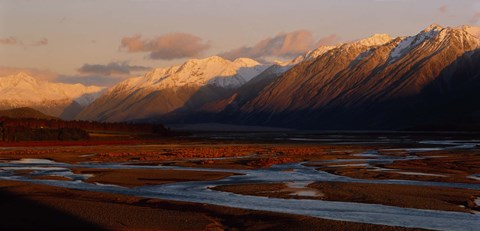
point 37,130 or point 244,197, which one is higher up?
point 37,130

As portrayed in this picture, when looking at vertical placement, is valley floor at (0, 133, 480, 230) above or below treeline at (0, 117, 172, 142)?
below

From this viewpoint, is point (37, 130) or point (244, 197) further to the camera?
point (37, 130)

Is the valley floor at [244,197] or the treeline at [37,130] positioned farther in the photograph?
the treeline at [37,130]

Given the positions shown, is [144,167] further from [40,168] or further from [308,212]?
[308,212]

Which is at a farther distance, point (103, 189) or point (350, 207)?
point (103, 189)

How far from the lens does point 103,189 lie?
44.1 meters

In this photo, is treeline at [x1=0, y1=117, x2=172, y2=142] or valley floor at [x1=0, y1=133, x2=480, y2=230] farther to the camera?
treeline at [x1=0, y1=117, x2=172, y2=142]

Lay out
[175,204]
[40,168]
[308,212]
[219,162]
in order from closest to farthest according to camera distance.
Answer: [308,212] < [175,204] < [40,168] < [219,162]

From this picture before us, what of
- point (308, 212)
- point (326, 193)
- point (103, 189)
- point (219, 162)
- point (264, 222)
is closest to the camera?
point (264, 222)

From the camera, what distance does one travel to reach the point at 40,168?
63.6 meters

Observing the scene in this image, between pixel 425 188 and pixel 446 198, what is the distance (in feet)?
16.1

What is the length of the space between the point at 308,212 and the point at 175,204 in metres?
7.20

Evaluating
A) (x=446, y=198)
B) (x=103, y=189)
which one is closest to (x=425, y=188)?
(x=446, y=198)

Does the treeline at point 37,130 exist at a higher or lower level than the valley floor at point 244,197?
higher
